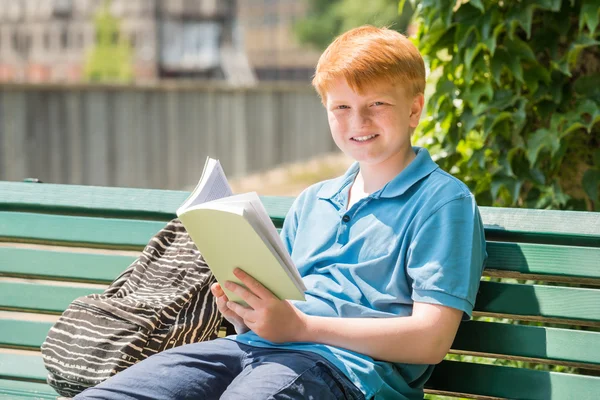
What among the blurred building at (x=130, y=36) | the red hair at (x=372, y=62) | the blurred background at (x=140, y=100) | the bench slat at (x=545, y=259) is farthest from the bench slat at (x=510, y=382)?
the blurred building at (x=130, y=36)

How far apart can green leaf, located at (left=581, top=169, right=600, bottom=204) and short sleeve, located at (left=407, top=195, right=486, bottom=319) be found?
1.07 meters

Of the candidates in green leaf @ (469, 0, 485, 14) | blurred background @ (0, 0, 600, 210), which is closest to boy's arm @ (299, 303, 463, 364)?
blurred background @ (0, 0, 600, 210)

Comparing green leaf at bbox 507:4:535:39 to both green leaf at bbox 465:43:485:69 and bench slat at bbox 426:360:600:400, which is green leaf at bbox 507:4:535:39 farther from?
bench slat at bbox 426:360:600:400

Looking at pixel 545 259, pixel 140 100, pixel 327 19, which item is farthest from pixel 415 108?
pixel 327 19

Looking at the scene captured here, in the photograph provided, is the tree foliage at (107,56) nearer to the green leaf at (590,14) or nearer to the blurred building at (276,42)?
the blurred building at (276,42)

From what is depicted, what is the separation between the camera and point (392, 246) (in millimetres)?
2287

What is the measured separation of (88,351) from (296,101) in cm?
1715

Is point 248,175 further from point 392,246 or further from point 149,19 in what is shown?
point 149,19

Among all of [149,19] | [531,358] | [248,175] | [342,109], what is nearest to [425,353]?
[531,358]

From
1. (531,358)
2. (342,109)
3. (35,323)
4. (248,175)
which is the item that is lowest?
(248,175)

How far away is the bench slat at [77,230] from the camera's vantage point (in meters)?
3.01

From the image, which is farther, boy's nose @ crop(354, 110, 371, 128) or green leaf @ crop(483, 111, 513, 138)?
green leaf @ crop(483, 111, 513, 138)

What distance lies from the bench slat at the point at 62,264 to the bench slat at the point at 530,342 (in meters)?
1.15

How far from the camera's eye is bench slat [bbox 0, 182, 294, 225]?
2.97 meters
